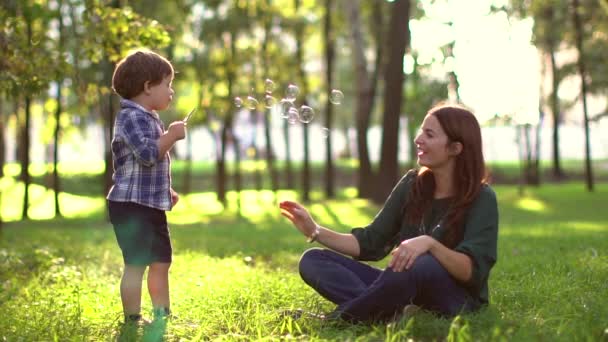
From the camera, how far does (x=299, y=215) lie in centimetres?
509

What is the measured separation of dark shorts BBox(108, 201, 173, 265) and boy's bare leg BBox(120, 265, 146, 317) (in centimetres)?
7

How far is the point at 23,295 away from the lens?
691cm

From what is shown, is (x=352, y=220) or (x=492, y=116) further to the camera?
(x=492, y=116)

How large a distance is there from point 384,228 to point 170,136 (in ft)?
4.91

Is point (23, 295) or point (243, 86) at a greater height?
point (243, 86)

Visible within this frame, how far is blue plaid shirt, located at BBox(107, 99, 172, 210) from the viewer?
532 centimetres

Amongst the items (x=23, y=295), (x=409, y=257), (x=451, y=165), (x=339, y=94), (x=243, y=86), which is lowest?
(x=23, y=295)

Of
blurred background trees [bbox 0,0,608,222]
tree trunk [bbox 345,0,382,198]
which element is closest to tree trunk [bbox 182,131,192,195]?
blurred background trees [bbox 0,0,608,222]

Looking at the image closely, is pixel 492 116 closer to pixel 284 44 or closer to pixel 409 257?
pixel 284 44

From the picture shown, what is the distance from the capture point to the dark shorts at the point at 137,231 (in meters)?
5.41

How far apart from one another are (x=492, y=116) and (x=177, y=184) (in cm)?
2110

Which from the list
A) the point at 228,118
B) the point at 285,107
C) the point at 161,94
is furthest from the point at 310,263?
the point at 228,118

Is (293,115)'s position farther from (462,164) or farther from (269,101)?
(462,164)

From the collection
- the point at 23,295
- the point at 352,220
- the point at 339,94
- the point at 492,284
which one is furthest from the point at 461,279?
the point at 352,220
